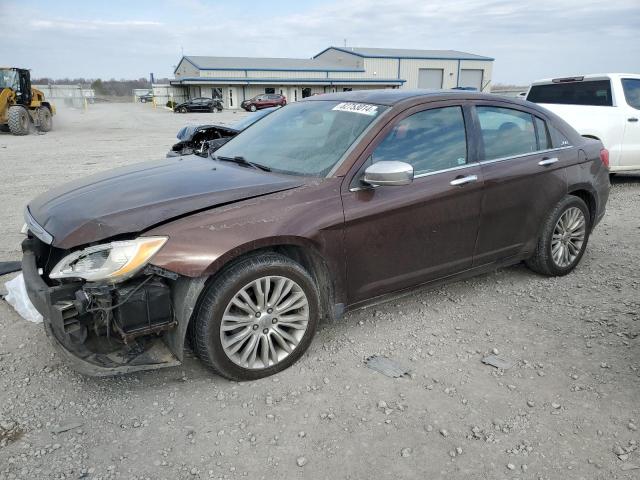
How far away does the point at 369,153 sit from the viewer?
3.36m

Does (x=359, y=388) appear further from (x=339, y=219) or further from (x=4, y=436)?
(x=4, y=436)

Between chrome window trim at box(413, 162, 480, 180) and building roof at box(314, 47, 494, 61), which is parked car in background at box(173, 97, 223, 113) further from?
chrome window trim at box(413, 162, 480, 180)

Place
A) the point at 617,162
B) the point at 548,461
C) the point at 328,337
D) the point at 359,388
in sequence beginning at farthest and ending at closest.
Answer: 1. the point at 617,162
2. the point at 328,337
3. the point at 359,388
4. the point at 548,461

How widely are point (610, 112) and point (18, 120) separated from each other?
63.3 ft

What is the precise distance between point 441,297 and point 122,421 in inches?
105

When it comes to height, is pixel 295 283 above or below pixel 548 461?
above

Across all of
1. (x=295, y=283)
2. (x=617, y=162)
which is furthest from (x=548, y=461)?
(x=617, y=162)

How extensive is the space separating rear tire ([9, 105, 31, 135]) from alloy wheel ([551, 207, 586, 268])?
65.8 feet

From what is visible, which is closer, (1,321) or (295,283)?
(295,283)

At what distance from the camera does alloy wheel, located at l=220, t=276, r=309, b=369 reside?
2.97m

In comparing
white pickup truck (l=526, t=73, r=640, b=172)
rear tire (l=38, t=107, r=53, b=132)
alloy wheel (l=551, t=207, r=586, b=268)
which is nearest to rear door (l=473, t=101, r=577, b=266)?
alloy wheel (l=551, t=207, r=586, b=268)

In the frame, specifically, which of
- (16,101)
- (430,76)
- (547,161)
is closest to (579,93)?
(547,161)

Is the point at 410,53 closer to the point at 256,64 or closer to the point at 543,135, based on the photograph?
the point at 256,64

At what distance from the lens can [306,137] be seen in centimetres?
378
